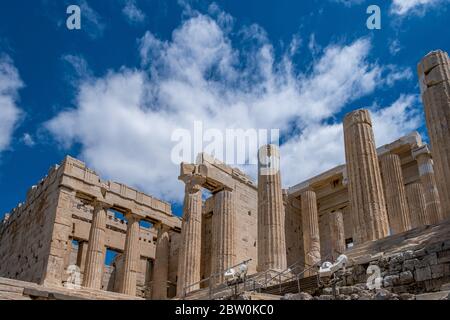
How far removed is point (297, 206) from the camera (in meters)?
32.3

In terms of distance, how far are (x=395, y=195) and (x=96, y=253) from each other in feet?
54.2

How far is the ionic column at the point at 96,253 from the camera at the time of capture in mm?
27091

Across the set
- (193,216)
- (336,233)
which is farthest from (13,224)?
→ (336,233)

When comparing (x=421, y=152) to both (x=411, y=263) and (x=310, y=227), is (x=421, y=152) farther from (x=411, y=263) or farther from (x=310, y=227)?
(x=411, y=263)

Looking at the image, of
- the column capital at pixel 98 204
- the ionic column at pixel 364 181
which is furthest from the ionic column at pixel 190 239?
the ionic column at pixel 364 181

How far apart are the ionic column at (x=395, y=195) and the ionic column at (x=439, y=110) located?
23.5 feet

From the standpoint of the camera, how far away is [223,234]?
26047 mm

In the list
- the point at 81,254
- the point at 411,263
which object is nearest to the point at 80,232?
the point at 81,254

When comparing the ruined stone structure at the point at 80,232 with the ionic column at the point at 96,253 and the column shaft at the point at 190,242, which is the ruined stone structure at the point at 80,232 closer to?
the ionic column at the point at 96,253

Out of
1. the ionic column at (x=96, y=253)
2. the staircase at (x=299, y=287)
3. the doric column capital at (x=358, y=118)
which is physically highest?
the doric column capital at (x=358, y=118)

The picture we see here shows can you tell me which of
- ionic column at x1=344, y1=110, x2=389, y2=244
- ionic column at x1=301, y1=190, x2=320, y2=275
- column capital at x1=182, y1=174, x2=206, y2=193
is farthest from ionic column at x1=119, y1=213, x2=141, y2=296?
ionic column at x1=344, y1=110, x2=389, y2=244

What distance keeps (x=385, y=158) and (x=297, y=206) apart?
8378 mm
